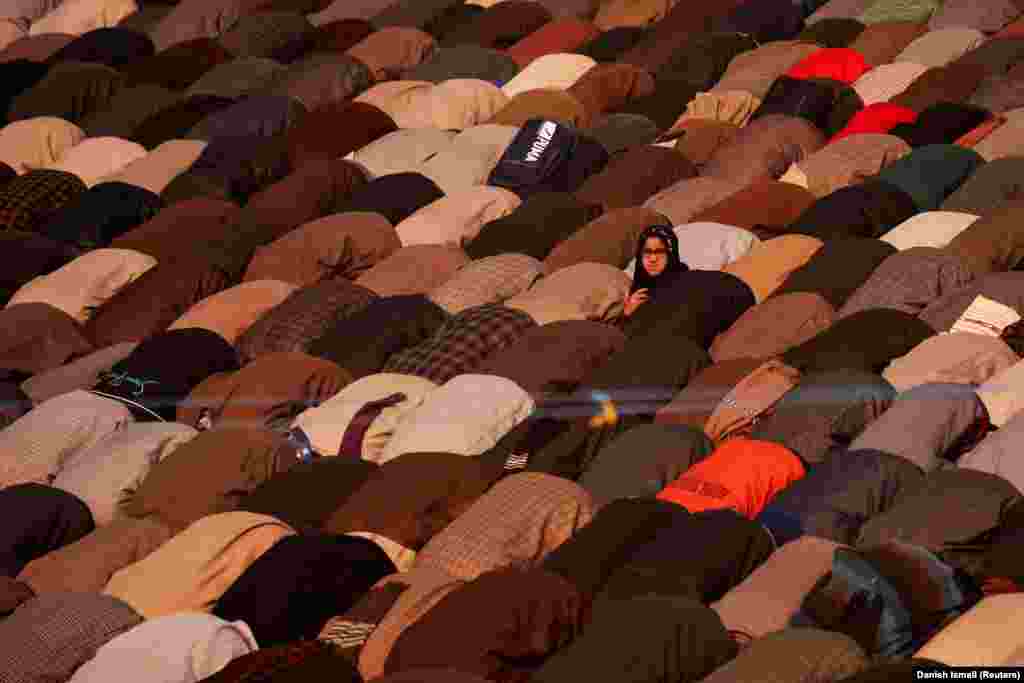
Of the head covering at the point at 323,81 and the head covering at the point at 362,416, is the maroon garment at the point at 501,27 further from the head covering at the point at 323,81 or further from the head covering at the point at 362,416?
the head covering at the point at 362,416

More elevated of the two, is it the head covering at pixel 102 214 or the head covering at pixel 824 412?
the head covering at pixel 824 412

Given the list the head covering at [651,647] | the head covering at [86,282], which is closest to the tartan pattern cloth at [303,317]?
the head covering at [86,282]

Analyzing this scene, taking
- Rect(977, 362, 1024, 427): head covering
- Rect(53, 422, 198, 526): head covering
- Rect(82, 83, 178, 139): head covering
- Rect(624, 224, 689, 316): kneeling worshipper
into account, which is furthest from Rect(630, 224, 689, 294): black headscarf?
Rect(82, 83, 178, 139): head covering

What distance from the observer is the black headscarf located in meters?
8.04

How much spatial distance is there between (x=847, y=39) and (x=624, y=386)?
12.0ft

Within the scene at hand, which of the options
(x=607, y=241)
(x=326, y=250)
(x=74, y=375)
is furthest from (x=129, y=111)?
(x=607, y=241)

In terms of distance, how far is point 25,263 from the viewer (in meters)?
8.98

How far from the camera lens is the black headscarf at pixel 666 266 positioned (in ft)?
26.4

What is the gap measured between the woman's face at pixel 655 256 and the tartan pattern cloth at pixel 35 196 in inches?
109

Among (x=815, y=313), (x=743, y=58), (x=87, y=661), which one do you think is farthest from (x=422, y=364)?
(x=743, y=58)

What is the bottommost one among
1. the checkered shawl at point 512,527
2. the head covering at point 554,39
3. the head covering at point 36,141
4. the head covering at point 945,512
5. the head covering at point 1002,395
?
the head covering at point 36,141

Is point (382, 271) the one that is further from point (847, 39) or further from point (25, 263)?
point (847, 39)

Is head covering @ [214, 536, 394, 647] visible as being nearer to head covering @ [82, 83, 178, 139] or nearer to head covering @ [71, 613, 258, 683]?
head covering @ [71, 613, 258, 683]

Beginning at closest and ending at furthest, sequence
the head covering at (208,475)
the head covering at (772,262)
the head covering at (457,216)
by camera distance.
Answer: the head covering at (208,475) < the head covering at (772,262) < the head covering at (457,216)
